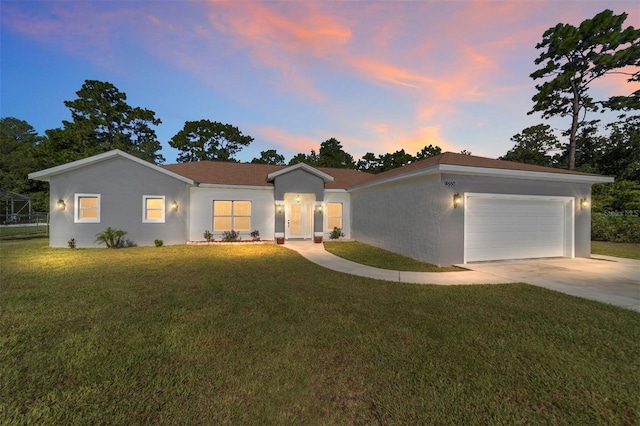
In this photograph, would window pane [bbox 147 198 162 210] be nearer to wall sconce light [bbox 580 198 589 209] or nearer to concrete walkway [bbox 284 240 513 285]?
concrete walkway [bbox 284 240 513 285]

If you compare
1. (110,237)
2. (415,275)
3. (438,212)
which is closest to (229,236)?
(110,237)

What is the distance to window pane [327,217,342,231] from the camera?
1571 centimetres

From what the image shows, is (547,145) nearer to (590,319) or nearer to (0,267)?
(590,319)

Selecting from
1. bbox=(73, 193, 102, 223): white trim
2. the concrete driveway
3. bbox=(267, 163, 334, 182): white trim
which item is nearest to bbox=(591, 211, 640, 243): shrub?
the concrete driveway

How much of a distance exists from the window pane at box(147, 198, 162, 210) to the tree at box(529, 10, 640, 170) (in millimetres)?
28821

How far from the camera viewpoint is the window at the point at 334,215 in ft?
51.7

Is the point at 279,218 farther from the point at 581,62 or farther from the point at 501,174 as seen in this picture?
the point at 581,62

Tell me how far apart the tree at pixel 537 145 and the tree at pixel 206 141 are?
36691 mm

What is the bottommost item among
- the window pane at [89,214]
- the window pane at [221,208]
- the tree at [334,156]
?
the window pane at [89,214]

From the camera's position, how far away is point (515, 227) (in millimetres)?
9328

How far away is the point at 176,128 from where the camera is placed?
34781mm

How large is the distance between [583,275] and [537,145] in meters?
30.4

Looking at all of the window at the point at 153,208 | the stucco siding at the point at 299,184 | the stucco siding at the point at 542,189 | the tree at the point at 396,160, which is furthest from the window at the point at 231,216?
the tree at the point at 396,160

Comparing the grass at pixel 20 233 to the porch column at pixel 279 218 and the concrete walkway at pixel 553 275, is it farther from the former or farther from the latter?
the concrete walkway at pixel 553 275
